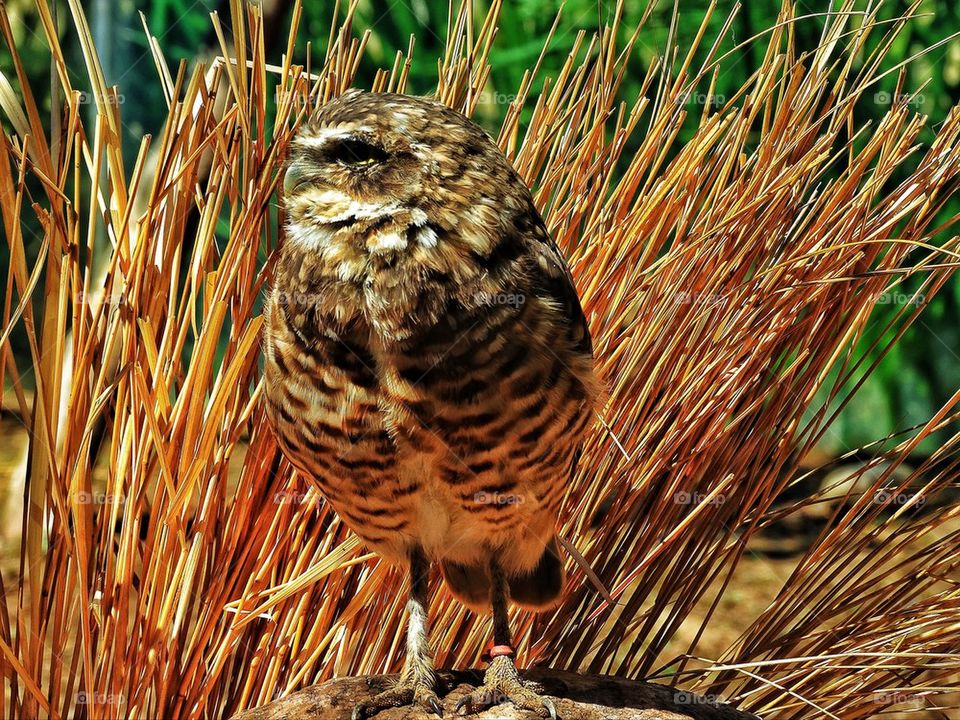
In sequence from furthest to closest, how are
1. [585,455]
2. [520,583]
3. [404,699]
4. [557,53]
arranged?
[557,53] → [585,455] → [520,583] → [404,699]

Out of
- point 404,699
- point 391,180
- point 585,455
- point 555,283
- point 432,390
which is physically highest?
point 391,180

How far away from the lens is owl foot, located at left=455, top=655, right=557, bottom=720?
1.20 meters

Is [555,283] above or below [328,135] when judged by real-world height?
below

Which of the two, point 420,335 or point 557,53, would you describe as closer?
point 420,335

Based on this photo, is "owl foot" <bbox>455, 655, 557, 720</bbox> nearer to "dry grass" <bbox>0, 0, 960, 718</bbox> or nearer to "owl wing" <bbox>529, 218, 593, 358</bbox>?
"dry grass" <bbox>0, 0, 960, 718</bbox>

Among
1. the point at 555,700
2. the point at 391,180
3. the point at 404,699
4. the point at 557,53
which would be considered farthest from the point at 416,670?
the point at 557,53

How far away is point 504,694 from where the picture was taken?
1230mm

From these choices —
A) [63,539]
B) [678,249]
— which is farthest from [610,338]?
[63,539]

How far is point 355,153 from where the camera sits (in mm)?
1109

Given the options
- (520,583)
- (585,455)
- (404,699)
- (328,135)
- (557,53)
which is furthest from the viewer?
(557,53)

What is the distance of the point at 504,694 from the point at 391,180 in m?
0.61

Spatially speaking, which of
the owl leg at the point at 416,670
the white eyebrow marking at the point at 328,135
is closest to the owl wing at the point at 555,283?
the white eyebrow marking at the point at 328,135

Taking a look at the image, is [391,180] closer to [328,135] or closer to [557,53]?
[328,135]

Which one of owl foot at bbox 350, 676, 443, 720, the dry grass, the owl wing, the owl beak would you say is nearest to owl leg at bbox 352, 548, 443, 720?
owl foot at bbox 350, 676, 443, 720
